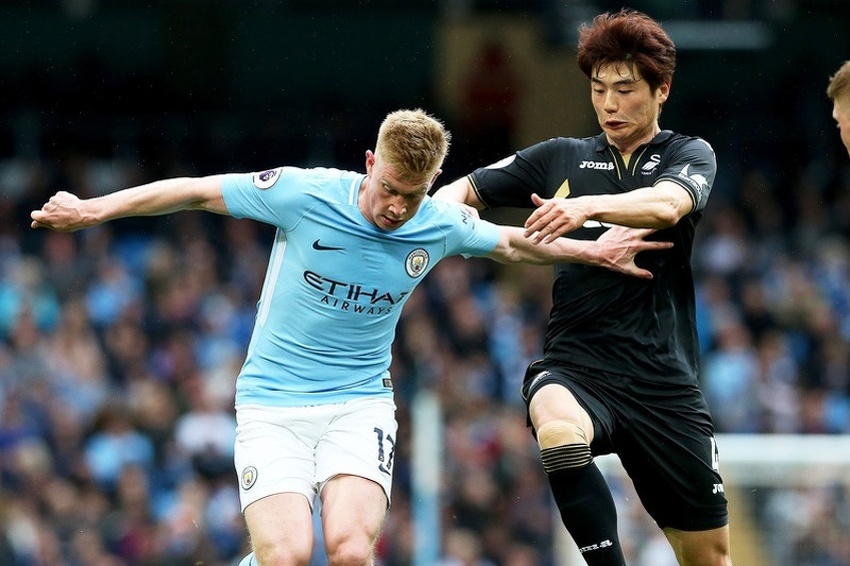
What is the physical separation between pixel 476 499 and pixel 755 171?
26.0 ft

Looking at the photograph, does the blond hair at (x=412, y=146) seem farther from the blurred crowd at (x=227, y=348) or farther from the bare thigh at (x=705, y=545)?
the blurred crowd at (x=227, y=348)

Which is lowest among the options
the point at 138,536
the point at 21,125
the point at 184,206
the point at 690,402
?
the point at 138,536

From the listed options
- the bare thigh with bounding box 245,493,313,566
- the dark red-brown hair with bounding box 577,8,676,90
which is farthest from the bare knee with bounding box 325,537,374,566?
the dark red-brown hair with bounding box 577,8,676,90

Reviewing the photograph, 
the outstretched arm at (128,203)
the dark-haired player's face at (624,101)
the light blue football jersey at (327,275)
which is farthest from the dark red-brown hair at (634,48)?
the outstretched arm at (128,203)

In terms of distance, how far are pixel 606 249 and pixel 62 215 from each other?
2.28m

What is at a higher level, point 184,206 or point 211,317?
point 184,206

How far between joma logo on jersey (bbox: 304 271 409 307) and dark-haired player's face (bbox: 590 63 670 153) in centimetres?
125

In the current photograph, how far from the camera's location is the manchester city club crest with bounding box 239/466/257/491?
6.14 m

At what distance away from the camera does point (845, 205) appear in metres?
18.5

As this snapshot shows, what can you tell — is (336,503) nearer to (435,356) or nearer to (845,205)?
(435,356)

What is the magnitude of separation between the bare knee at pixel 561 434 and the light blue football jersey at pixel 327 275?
33.3 inches

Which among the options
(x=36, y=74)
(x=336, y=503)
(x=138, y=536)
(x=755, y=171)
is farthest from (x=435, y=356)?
(x=336, y=503)

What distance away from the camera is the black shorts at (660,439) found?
20.8 feet

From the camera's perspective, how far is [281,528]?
5949mm
